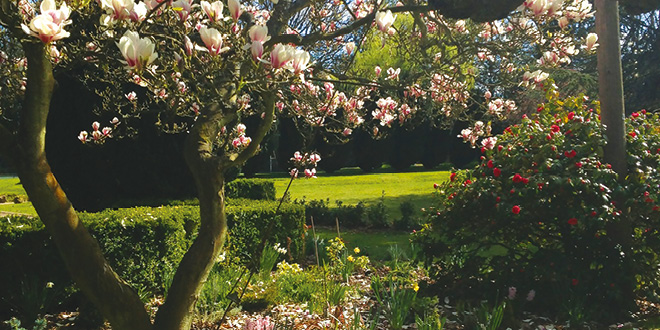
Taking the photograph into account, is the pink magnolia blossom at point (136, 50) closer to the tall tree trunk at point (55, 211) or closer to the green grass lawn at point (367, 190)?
the tall tree trunk at point (55, 211)

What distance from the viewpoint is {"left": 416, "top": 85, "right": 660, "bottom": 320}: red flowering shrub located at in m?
4.24

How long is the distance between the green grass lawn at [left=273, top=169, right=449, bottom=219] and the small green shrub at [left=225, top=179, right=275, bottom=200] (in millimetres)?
3286

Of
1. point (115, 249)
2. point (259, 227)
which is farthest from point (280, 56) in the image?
point (259, 227)

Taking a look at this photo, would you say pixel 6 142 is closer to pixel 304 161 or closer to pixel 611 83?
pixel 304 161

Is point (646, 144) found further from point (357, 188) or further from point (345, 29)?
point (357, 188)

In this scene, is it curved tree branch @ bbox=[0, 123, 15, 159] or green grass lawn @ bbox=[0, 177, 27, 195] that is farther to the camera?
green grass lawn @ bbox=[0, 177, 27, 195]

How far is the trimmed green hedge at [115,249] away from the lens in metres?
4.21

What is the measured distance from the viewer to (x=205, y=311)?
13.8 ft

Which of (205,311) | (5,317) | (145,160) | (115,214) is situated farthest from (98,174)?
(205,311)

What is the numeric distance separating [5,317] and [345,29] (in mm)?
3448

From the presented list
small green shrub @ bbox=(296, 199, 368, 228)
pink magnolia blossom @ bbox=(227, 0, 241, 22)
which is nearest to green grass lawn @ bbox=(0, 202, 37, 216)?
small green shrub @ bbox=(296, 199, 368, 228)

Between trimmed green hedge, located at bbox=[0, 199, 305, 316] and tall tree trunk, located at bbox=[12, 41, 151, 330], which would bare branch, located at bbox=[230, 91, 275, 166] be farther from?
trimmed green hedge, located at bbox=[0, 199, 305, 316]

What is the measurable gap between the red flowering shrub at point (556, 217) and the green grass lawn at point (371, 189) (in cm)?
584

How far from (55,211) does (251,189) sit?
18.4 feet
